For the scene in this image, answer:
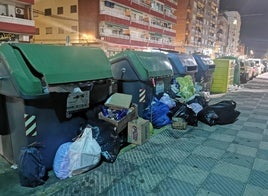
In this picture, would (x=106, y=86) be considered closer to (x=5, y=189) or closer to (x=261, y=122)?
(x=5, y=189)

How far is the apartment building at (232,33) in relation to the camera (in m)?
89.5

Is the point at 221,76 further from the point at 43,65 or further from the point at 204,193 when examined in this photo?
the point at 43,65

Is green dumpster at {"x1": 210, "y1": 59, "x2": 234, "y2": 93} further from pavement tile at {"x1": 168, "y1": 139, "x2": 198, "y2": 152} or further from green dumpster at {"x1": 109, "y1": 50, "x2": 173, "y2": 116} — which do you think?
pavement tile at {"x1": 168, "y1": 139, "x2": 198, "y2": 152}

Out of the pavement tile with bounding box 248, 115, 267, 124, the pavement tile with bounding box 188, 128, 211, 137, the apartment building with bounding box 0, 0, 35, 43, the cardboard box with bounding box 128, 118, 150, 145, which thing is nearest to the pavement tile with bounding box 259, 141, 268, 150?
the pavement tile with bounding box 188, 128, 211, 137

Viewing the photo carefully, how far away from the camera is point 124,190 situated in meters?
3.06

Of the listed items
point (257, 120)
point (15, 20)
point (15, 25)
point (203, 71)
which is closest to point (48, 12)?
point (15, 20)

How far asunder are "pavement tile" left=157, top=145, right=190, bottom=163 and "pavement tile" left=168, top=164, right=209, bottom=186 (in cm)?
27

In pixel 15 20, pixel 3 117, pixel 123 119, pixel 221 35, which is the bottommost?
pixel 123 119

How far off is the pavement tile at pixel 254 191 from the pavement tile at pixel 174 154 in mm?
1076

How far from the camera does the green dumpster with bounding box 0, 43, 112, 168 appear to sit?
320 cm

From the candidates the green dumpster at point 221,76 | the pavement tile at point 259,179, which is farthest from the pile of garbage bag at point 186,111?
the green dumpster at point 221,76

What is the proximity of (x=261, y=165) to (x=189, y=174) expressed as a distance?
131 cm

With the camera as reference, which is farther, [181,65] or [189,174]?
[181,65]

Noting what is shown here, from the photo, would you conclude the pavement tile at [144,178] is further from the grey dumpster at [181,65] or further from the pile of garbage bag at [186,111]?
the grey dumpster at [181,65]
